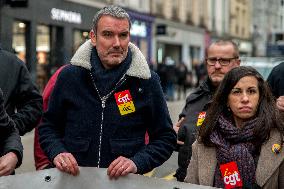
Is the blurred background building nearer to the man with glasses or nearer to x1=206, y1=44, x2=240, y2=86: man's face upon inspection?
the man with glasses

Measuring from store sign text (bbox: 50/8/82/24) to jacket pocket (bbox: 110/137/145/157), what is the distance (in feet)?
65.4

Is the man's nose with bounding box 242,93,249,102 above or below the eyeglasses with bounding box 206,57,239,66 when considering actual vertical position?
below

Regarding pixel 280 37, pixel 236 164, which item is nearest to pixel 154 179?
pixel 236 164

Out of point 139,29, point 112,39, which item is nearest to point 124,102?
point 112,39

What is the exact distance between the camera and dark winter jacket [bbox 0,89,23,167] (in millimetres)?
3162

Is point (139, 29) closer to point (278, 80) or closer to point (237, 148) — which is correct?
point (278, 80)

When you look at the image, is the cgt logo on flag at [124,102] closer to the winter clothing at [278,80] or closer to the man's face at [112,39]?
the man's face at [112,39]

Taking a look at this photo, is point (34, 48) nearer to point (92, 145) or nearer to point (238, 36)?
point (92, 145)

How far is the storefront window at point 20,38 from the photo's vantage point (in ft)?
67.4

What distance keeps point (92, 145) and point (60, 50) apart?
2030cm

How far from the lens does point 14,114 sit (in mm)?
3889

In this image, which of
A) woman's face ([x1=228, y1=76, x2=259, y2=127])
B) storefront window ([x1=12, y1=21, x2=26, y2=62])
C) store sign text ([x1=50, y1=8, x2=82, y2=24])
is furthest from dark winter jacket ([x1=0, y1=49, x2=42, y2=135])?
store sign text ([x1=50, y1=8, x2=82, y2=24])

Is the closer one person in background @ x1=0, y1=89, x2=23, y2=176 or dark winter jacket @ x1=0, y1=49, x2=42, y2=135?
person in background @ x1=0, y1=89, x2=23, y2=176

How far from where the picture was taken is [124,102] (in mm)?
3229
